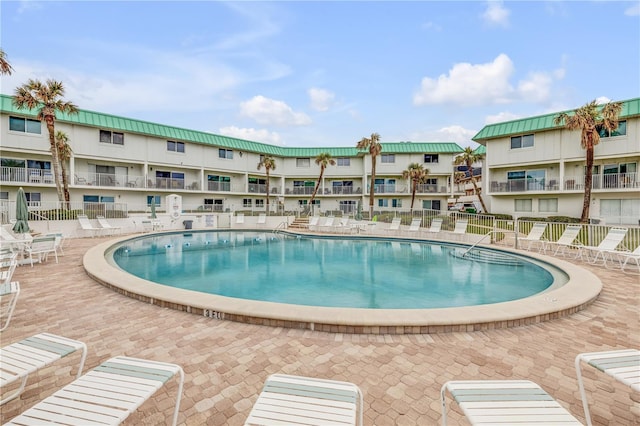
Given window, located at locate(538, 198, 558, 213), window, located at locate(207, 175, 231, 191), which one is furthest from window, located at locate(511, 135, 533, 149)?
window, located at locate(207, 175, 231, 191)

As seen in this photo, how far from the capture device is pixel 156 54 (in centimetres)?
1510

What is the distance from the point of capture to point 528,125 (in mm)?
23078

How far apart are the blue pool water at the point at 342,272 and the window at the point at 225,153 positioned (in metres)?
16.2

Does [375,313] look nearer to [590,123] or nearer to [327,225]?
[327,225]

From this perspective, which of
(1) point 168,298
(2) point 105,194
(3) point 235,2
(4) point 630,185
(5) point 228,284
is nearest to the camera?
(1) point 168,298

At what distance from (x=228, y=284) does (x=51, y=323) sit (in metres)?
4.85

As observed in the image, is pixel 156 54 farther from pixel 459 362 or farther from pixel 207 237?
pixel 459 362

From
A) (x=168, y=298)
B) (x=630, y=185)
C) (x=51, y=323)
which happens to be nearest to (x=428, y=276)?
(x=168, y=298)

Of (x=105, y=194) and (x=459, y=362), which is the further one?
(x=105, y=194)

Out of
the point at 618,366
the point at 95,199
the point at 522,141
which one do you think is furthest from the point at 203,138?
the point at 618,366

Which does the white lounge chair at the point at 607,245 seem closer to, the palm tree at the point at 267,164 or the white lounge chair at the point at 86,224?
the white lounge chair at the point at 86,224

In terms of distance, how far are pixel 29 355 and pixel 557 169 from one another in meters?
29.9

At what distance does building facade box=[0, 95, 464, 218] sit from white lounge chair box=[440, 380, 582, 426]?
23.7 meters

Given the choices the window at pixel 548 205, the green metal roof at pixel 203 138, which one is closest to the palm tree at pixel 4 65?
the green metal roof at pixel 203 138
